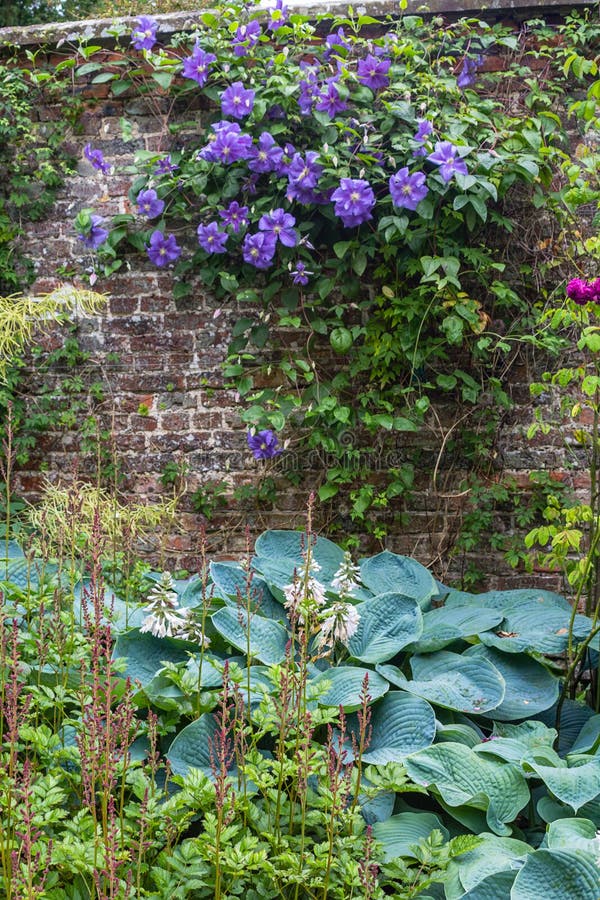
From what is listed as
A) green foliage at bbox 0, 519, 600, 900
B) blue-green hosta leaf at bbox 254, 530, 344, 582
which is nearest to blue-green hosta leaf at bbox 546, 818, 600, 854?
green foliage at bbox 0, 519, 600, 900

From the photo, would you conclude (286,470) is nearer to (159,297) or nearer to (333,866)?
(159,297)

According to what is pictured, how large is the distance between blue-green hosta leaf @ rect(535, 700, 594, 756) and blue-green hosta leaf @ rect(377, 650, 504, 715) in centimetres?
27

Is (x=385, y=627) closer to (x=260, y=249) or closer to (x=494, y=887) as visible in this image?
(x=494, y=887)

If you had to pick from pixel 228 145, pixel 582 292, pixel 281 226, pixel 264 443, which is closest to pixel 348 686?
pixel 582 292

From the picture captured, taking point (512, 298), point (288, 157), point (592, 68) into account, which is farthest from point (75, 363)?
point (592, 68)

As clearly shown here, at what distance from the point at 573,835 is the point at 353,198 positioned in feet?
8.90

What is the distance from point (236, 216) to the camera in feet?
12.3

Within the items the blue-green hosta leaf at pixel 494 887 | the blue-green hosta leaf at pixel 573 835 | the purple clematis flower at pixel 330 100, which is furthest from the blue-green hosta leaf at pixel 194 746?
the purple clematis flower at pixel 330 100

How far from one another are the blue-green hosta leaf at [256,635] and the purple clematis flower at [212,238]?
84.8 inches

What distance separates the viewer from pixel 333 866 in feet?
4.55

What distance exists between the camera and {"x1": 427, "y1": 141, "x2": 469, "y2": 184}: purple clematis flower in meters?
3.46

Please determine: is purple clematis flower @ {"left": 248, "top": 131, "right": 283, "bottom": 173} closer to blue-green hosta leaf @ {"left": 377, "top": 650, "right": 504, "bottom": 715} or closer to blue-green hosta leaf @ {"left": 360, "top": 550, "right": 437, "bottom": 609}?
blue-green hosta leaf @ {"left": 360, "top": 550, "right": 437, "bottom": 609}

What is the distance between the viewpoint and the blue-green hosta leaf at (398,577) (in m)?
2.51

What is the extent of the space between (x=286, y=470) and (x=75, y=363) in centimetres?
121
